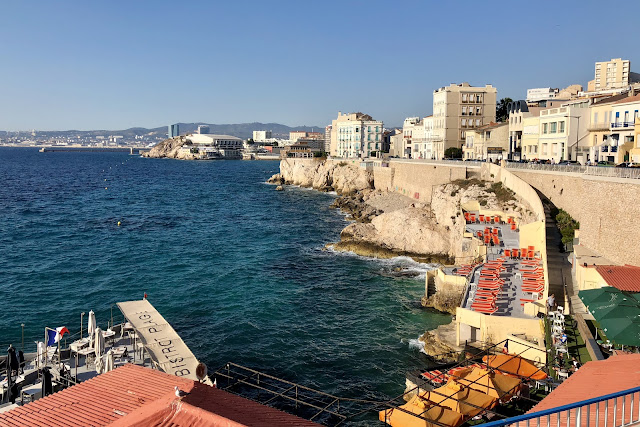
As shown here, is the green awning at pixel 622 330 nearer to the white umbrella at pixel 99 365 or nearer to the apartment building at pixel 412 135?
the white umbrella at pixel 99 365

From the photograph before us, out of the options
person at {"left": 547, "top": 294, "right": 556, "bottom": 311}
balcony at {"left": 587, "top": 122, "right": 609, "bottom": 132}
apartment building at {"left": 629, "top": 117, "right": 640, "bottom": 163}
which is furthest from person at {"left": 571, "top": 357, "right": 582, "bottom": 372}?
balcony at {"left": 587, "top": 122, "right": 609, "bottom": 132}

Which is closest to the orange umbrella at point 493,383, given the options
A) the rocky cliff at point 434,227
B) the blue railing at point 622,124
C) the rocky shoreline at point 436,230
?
the rocky shoreline at point 436,230

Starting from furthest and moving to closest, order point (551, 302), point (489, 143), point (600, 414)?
point (489, 143) → point (551, 302) → point (600, 414)

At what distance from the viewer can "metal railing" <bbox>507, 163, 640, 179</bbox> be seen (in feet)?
75.7

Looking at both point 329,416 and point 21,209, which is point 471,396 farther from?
point 21,209

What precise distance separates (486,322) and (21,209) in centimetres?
6220

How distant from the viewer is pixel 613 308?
1600 cm

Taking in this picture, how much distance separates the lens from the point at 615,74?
68.0m

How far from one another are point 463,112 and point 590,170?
48468mm

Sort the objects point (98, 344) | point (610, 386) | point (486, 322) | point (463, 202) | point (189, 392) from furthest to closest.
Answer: point (463, 202) < point (486, 322) < point (98, 344) < point (610, 386) < point (189, 392)

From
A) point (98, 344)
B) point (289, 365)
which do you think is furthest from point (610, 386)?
point (98, 344)

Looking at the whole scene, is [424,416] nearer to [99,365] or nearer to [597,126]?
[99,365]

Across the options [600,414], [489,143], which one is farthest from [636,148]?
[489,143]

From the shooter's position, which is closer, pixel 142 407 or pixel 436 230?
pixel 142 407
